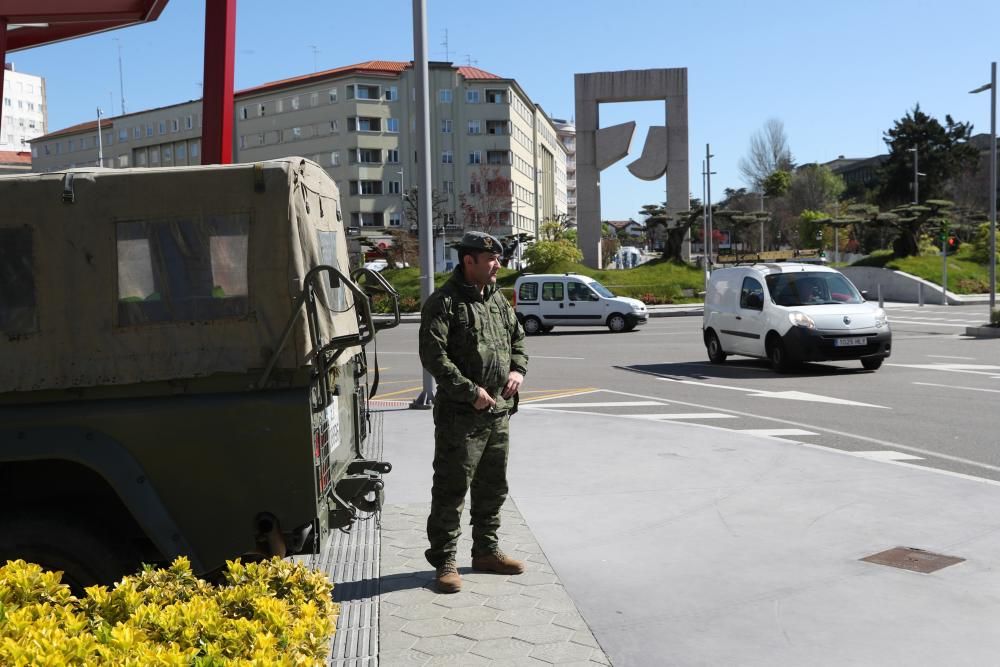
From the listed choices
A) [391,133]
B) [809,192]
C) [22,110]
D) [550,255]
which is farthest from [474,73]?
[22,110]

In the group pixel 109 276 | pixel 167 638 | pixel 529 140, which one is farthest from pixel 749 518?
pixel 529 140

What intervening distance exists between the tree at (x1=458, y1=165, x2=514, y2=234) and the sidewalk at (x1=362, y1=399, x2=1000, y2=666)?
230 feet

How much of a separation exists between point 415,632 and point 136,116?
117 meters

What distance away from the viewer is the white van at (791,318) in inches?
648

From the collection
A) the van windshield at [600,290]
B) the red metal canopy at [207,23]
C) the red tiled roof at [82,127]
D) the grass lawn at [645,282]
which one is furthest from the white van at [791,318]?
the red tiled roof at [82,127]

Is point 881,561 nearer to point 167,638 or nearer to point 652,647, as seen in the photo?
point 652,647

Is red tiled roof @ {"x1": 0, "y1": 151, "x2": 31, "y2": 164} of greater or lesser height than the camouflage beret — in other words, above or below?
above

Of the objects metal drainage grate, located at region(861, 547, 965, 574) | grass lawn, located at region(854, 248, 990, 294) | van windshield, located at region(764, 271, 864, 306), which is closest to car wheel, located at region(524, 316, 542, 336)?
van windshield, located at region(764, 271, 864, 306)

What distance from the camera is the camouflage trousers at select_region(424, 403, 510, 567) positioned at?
5531mm

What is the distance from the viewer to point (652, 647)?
4781 mm

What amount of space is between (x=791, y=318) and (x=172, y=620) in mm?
14986

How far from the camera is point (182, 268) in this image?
4.70m

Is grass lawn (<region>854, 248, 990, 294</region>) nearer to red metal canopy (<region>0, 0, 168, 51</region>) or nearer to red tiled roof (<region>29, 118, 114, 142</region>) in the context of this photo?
red metal canopy (<region>0, 0, 168, 51</region>)

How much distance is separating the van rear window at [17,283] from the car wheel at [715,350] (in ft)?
50.9
